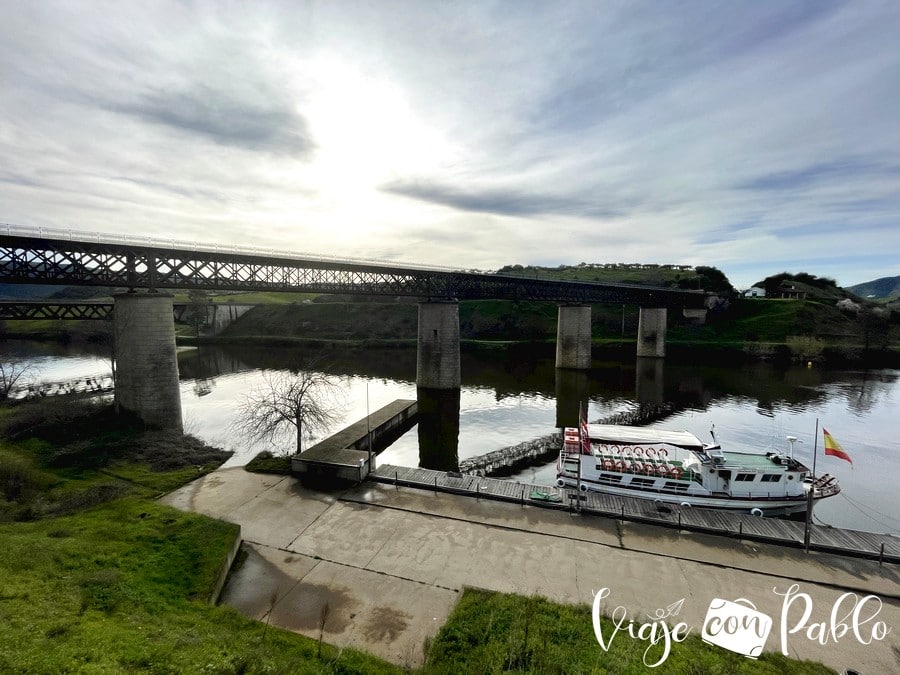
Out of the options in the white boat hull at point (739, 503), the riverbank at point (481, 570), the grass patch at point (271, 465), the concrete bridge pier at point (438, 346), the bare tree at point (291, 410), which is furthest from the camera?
the concrete bridge pier at point (438, 346)

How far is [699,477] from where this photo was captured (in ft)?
80.4

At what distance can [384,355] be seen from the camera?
93875 mm

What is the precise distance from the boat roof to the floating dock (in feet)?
56.8

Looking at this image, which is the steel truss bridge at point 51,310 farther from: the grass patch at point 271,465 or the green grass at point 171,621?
the green grass at point 171,621

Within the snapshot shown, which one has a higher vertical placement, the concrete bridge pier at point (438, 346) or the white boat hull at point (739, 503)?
the concrete bridge pier at point (438, 346)

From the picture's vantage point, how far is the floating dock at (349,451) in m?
24.4

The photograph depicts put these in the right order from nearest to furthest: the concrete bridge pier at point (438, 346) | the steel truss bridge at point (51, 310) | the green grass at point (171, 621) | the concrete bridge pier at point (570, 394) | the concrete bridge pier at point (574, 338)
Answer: the green grass at point (171, 621) → the steel truss bridge at point (51, 310) → the concrete bridge pier at point (570, 394) → the concrete bridge pier at point (438, 346) → the concrete bridge pier at point (574, 338)

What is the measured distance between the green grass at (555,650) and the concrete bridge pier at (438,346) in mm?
45527

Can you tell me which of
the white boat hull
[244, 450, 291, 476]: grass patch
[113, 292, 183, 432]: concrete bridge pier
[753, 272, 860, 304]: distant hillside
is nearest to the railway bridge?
[113, 292, 183, 432]: concrete bridge pier

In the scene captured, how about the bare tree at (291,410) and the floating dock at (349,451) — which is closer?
the floating dock at (349,451)

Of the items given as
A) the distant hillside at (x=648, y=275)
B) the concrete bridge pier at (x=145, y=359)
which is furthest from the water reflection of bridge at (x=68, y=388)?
the distant hillside at (x=648, y=275)

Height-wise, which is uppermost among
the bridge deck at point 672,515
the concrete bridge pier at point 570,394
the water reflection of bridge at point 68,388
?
the bridge deck at point 672,515

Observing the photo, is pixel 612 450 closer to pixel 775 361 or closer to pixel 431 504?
Result: pixel 431 504

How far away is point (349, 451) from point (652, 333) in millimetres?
81020
